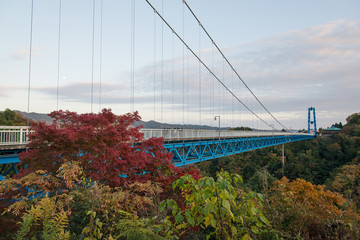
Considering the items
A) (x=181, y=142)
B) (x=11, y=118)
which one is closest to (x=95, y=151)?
(x=181, y=142)

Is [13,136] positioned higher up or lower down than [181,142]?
higher up

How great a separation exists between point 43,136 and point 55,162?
2.69 feet

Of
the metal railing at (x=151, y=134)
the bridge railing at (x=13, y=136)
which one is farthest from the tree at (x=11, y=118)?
the bridge railing at (x=13, y=136)

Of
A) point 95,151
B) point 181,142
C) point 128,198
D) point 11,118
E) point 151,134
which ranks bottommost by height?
point 128,198

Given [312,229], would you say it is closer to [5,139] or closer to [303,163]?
[5,139]

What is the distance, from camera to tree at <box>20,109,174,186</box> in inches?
263

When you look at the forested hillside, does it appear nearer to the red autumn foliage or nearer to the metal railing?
the red autumn foliage

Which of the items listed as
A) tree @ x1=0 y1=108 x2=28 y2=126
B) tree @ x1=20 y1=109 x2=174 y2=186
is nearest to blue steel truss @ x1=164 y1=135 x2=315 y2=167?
tree @ x1=20 y1=109 x2=174 y2=186

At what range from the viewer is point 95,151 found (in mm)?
6996

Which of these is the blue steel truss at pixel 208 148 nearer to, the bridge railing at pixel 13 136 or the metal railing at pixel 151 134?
the metal railing at pixel 151 134

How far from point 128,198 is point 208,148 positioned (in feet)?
68.4

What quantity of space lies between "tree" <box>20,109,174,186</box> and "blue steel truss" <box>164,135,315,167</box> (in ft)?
12.1

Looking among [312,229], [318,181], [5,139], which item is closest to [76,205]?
[312,229]

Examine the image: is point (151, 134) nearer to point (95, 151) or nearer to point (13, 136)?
point (13, 136)
